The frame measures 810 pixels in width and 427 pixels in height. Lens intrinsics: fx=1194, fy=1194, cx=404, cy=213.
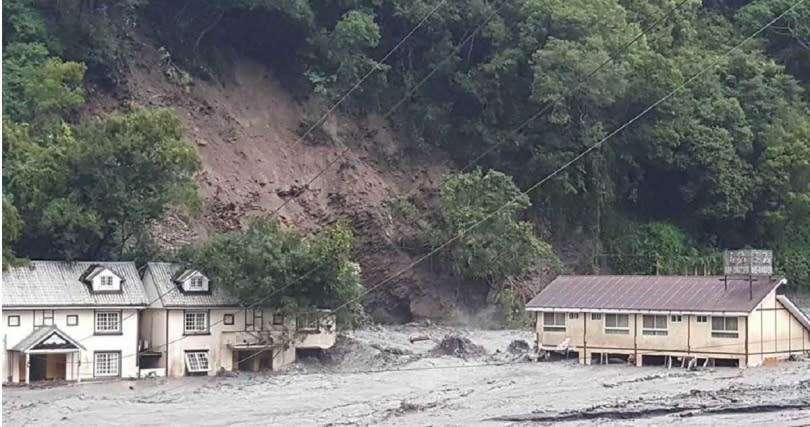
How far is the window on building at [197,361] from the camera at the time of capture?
48.5 meters

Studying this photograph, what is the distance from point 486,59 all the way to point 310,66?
10905mm

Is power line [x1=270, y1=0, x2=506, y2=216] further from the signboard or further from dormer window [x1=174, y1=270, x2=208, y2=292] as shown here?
the signboard

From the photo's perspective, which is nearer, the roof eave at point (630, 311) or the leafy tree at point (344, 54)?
the roof eave at point (630, 311)

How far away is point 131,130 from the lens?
1930 inches

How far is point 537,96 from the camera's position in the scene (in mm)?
66562

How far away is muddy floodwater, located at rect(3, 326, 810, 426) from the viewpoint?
3478 centimetres

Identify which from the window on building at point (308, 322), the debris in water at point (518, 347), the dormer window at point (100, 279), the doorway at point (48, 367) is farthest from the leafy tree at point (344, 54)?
the doorway at point (48, 367)

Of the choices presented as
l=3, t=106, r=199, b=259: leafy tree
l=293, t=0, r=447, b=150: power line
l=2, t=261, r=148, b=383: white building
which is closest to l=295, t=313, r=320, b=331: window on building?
l=2, t=261, r=148, b=383: white building

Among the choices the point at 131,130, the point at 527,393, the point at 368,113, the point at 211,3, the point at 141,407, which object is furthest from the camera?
the point at 368,113

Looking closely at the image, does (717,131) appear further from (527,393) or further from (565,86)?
(527,393)

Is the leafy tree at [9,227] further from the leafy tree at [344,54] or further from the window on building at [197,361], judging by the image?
the leafy tree at [344,54]

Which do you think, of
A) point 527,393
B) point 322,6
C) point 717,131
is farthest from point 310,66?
point 527,393

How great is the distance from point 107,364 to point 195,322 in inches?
155

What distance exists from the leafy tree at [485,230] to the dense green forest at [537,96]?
0.12 meters
